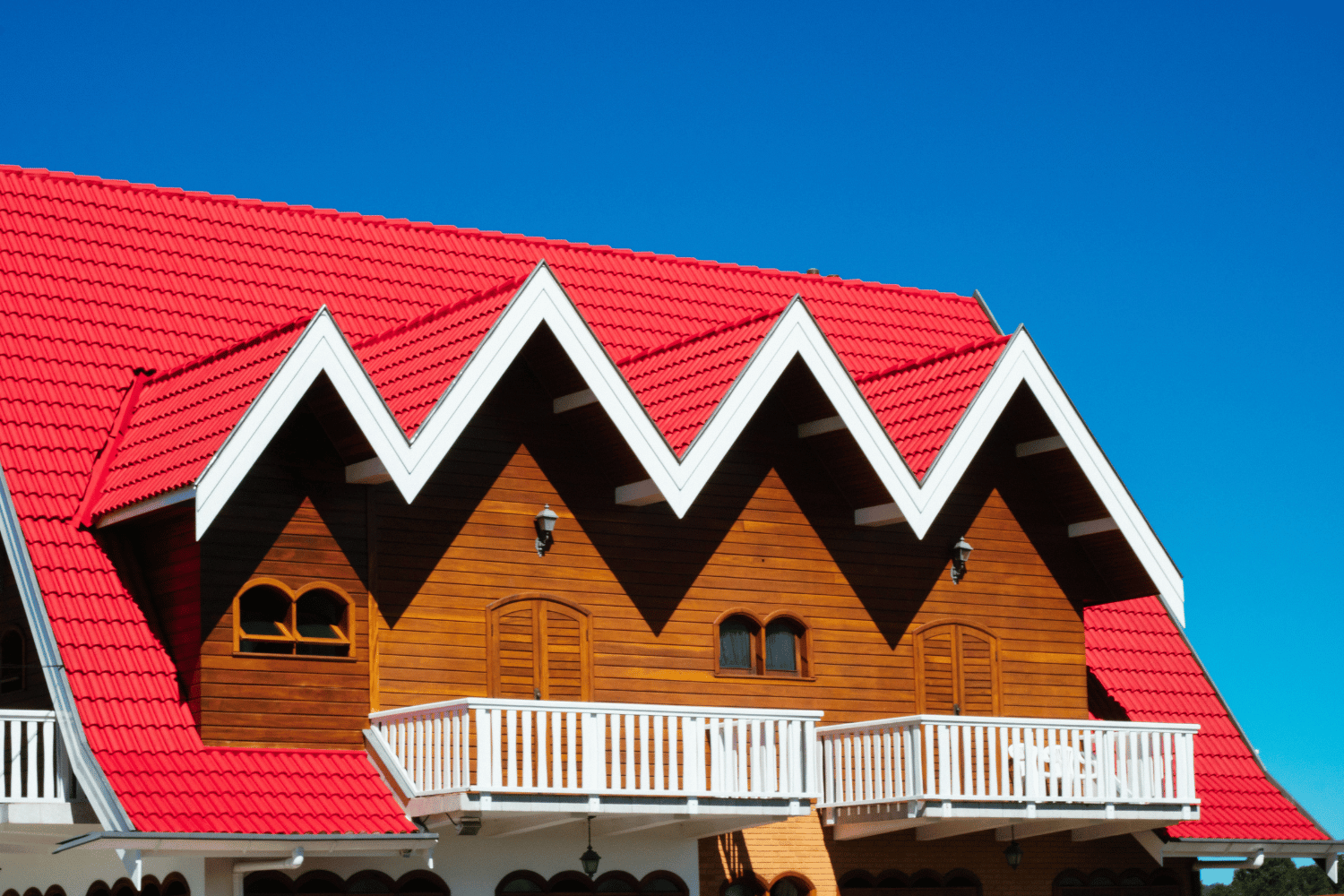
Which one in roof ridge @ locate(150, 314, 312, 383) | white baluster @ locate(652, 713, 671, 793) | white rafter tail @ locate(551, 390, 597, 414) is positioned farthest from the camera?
white rafter tail @ locate(551, 390, 597, 414)

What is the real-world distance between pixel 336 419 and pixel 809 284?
1023cm

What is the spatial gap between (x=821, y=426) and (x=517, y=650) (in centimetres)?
449

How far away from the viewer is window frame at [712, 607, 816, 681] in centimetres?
2320

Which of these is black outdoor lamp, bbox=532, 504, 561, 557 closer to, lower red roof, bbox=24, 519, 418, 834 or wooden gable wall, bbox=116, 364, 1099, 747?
wooden gable wall, bbox=116, 364, 1099, 747

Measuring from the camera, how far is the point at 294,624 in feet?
67.9

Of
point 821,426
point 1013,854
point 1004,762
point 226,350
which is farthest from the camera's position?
point 1013,854

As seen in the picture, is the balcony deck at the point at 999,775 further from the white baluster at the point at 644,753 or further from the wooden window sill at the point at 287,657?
the wooden window sill at the point at 287,657

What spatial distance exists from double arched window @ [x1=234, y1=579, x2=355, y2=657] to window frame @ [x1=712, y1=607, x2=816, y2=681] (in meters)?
4.43

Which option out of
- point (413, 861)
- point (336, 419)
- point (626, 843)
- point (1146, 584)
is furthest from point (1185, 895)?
point (336, 419)

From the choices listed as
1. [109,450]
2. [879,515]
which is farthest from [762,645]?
[109,450]

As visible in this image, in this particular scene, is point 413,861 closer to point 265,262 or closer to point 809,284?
point 265,262

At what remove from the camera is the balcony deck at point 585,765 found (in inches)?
763

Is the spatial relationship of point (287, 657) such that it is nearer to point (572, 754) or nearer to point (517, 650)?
point (517, 650)

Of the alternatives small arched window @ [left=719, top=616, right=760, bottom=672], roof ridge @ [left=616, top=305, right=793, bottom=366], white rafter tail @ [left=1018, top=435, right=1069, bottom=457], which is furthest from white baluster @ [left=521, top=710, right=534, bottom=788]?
white rafter tail @ [left=1018, top=435, right=1069, bottom=457]
